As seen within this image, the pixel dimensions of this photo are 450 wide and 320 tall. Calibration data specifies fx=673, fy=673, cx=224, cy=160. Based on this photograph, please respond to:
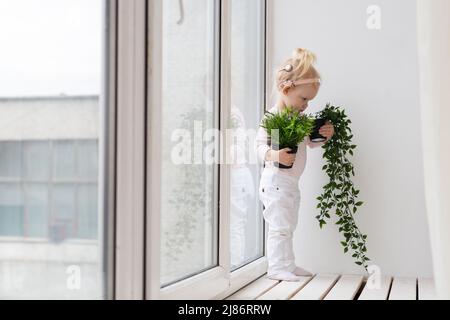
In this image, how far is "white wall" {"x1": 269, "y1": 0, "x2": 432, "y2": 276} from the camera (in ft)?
8.21

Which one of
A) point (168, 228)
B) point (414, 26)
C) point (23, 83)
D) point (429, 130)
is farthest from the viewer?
point (414, 26)

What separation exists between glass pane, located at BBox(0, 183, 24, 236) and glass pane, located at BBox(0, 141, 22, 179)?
0.02 m

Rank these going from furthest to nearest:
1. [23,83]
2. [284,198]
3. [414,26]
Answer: [414,26] < [284,198] < [23,83]

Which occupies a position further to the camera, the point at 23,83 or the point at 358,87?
the point at 358,87

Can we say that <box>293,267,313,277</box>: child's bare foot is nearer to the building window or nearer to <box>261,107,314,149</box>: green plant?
<box>261,107,314,149</box>: green plant

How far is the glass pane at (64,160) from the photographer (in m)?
1.29

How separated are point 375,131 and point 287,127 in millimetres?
438

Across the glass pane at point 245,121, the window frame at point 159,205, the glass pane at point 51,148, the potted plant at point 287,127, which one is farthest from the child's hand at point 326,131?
the glass pane at point 51,148

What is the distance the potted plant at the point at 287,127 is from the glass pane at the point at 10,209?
1.22 metres

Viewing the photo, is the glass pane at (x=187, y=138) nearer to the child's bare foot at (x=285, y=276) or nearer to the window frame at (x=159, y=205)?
the window frame at (x=159, y=205)

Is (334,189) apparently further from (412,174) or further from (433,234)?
(433,234)

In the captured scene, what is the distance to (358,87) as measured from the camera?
255 cm

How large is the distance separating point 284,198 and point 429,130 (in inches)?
34.5

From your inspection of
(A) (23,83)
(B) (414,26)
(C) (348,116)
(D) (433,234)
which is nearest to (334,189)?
(C) (348,116)
